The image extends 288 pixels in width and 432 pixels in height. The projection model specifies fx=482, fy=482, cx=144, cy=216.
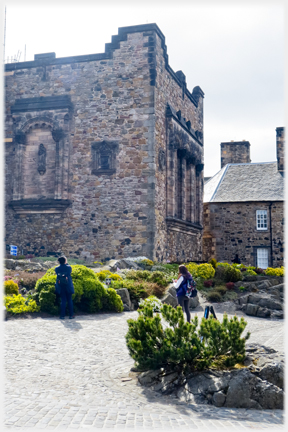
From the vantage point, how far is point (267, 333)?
11.3 metres

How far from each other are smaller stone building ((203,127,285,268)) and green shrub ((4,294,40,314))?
20210 mm

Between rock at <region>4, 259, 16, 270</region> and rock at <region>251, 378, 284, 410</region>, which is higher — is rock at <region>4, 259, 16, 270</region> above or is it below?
above

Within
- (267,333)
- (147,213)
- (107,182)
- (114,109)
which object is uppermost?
(114,109)

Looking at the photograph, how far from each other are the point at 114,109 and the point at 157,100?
1985mm

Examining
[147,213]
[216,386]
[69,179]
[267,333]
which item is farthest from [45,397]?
[69,179]

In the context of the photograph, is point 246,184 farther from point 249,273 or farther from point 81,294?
point 81,294

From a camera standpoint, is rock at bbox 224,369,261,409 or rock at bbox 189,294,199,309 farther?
rock at bbox 189,294,199,309

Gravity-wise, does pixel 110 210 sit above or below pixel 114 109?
below

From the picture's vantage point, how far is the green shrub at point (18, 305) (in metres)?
12.0

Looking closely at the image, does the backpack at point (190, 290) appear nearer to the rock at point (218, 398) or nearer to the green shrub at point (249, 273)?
the rock at point (218, 398)

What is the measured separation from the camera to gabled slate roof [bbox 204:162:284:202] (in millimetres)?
31344

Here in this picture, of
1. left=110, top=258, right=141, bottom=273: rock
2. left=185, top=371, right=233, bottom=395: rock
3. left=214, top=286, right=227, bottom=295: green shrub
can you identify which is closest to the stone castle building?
left=110, top=258, right=141, bottom=273: rock

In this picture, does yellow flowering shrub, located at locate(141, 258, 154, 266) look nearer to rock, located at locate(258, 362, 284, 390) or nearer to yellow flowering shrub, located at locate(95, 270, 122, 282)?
yellow flowering shrub, located at locate(95, 270, 122, 282)

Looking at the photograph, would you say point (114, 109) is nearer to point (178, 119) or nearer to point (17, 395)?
point (178, 119)
